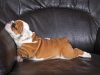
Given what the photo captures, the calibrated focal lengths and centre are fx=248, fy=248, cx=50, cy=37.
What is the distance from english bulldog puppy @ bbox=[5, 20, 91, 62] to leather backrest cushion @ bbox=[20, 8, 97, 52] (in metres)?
0.17

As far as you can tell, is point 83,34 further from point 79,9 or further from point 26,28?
point 26,28

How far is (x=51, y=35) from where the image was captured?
1903 mm

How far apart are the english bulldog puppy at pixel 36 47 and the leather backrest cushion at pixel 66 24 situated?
6.8 inches

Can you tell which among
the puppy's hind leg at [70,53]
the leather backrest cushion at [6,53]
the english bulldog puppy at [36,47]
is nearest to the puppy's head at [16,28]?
the english bulldog puppy at [36,47]

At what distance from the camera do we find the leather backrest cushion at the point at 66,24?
1905 mm

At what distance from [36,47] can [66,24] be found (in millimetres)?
373

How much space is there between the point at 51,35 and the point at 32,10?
0.28m

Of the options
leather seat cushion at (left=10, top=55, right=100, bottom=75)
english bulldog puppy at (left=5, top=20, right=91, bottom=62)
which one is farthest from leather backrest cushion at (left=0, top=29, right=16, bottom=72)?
english bulldog puppy at (left=5, top=20, right=91, bottom=62)

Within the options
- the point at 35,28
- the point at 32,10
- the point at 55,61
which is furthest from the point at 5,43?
the point at 32,10

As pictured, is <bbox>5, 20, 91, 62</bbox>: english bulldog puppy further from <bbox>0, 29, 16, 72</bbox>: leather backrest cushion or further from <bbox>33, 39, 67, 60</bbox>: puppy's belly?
<bbox>0, 29, 16, 72</bbox>: leather backrest cushion

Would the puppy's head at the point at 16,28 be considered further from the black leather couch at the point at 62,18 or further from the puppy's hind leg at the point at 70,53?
the puppy's hind leg at the point at 70,53

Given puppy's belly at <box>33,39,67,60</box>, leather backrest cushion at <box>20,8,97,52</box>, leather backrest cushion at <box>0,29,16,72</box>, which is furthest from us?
leather backrest cushion at <box>20,8,97,52</box>

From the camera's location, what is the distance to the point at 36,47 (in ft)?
5.57

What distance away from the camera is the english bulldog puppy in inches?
65.8
